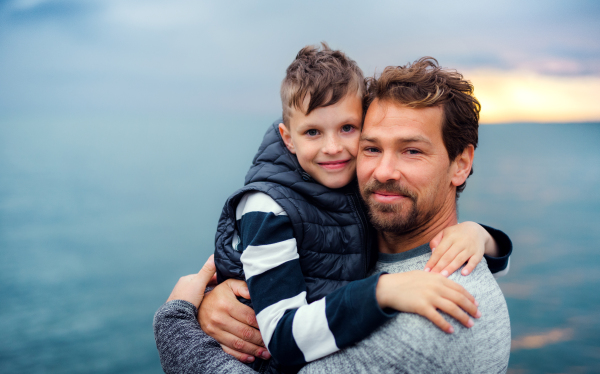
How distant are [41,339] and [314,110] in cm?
1238

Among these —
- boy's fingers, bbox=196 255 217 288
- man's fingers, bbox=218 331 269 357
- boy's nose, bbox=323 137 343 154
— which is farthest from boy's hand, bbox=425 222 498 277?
boy's fingers, bbox=196 255 217 288

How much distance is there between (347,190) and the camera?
1948mm

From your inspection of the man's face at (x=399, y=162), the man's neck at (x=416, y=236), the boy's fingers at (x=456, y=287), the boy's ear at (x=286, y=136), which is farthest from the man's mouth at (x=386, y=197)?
the boy's fingers at (x=456, y=287)

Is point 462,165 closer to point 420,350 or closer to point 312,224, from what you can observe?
point 312,224

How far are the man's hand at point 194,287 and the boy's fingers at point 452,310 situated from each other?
134cm

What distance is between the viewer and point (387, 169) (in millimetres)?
1771

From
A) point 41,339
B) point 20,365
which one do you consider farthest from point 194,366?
point 41,339

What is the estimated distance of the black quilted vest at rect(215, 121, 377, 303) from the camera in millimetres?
1666

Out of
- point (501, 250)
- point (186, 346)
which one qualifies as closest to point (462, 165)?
point (501, 250)

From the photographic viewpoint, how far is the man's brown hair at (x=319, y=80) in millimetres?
1749

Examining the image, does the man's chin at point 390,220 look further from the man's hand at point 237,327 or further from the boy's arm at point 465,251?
the man's hand at point 237,327

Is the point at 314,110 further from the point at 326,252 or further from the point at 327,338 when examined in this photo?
the point at 327,338

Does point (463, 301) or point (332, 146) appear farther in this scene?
point (332, 146)

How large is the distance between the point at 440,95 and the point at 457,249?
0.75 m
